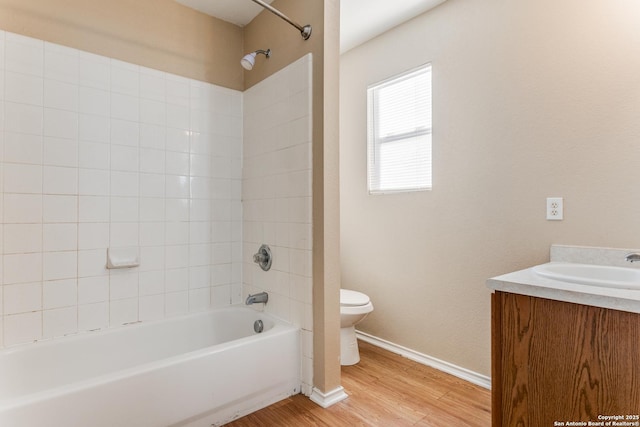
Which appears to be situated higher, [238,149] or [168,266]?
[238,149]

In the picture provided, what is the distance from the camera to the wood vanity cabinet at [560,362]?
3.12 feet

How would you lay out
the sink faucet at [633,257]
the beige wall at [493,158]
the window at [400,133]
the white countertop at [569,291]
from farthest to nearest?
the window at [400,133] < the beige wall at [493,158] < the sink faucet at [633,257] < the white countertop at [569,291]

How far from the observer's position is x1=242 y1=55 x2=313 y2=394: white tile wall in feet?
6.33

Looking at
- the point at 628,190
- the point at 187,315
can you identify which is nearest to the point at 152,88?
the point at 187,315

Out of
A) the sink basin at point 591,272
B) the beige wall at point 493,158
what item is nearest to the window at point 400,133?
the beige wall at point 493,158

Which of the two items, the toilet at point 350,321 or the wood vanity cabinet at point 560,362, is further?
the toilet at point 350,321

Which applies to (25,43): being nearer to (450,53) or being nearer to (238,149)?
(238,149)

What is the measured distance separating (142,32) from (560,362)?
8.79 ft

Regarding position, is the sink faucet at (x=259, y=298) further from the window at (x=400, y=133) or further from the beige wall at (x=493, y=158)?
the window at (x=400, y=133)

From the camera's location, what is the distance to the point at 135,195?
2.03 meters

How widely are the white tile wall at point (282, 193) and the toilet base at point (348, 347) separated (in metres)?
0.43

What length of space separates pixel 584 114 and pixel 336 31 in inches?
53.6

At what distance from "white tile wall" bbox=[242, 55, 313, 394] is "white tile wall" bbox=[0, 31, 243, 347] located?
Answer: 145mm

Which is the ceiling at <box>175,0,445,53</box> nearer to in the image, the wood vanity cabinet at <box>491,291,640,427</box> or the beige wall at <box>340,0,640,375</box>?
the beige wall at <box>340,0,640,375</box>
